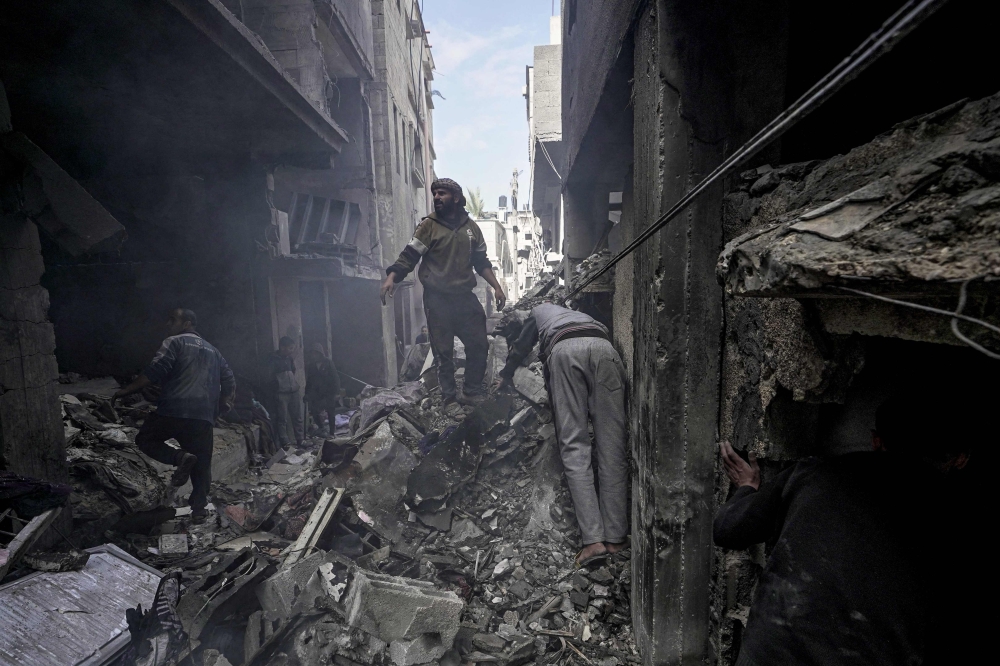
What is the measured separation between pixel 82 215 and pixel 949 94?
5.03m

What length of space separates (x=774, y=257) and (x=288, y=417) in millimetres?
7766

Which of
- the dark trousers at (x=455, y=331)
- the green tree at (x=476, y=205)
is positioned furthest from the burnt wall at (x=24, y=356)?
the green tree at (x=476, y=205)

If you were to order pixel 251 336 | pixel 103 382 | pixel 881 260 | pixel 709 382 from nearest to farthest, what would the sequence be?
pixel 881 260
pixel 709 382
pixel 103 382
pixel 251 336

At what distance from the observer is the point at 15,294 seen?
10.8 ft

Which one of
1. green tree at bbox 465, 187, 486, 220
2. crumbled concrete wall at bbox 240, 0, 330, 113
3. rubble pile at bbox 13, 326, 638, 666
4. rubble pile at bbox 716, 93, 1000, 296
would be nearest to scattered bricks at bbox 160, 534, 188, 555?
rubble pile at bbox 13, 326, 638, 666

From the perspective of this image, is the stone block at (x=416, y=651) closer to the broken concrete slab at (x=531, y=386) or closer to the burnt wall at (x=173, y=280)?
the broken concrete slab at (x=531, y=386)

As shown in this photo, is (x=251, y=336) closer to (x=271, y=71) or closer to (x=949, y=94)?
(x=271, y=71)

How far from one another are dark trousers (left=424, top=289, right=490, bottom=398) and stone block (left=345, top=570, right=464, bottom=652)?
316cm

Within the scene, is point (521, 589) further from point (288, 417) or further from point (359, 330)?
point (359, 330)

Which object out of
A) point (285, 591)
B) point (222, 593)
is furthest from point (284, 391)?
point (285, 591)

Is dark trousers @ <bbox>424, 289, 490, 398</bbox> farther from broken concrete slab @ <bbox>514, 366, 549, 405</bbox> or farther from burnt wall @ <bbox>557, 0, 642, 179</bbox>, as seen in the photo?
burnt wall @ <bbox>557, 0, 642, 179</bbox>

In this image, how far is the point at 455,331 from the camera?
576 centimetres

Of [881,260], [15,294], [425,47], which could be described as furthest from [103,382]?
[425,47]

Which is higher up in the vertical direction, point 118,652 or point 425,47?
point 425,47
